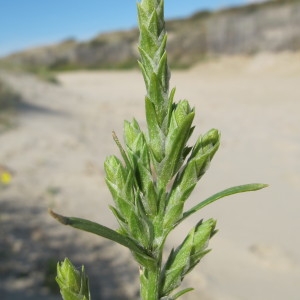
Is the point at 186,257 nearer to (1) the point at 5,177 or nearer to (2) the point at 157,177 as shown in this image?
(2) the point at 157,177

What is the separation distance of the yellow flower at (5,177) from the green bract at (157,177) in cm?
590

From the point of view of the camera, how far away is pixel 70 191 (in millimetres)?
6465

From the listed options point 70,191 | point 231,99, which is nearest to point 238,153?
point 70,191

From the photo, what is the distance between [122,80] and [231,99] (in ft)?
28.2

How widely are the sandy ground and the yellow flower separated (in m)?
0.09

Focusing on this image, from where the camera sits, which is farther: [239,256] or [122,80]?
[122,80]

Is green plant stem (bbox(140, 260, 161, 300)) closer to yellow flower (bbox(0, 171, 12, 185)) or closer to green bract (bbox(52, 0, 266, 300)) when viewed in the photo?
green bract (bbox(52, 0, 266, 300))

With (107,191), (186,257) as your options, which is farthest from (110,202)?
(186,257)

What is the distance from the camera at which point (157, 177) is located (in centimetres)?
68

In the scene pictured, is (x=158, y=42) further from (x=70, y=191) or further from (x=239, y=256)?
(x=70, y=191)

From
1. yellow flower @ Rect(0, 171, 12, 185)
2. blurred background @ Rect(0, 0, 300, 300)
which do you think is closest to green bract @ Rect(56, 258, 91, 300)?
blurred background @ Rect(0, 0, 300, 300)

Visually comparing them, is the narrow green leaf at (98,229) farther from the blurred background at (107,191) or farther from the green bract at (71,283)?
the blurred background at (107,191)

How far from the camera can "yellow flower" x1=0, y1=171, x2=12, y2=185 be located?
6.34m

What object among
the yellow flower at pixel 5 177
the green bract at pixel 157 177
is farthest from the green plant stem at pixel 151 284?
the yellow flower at pixel 5 177
